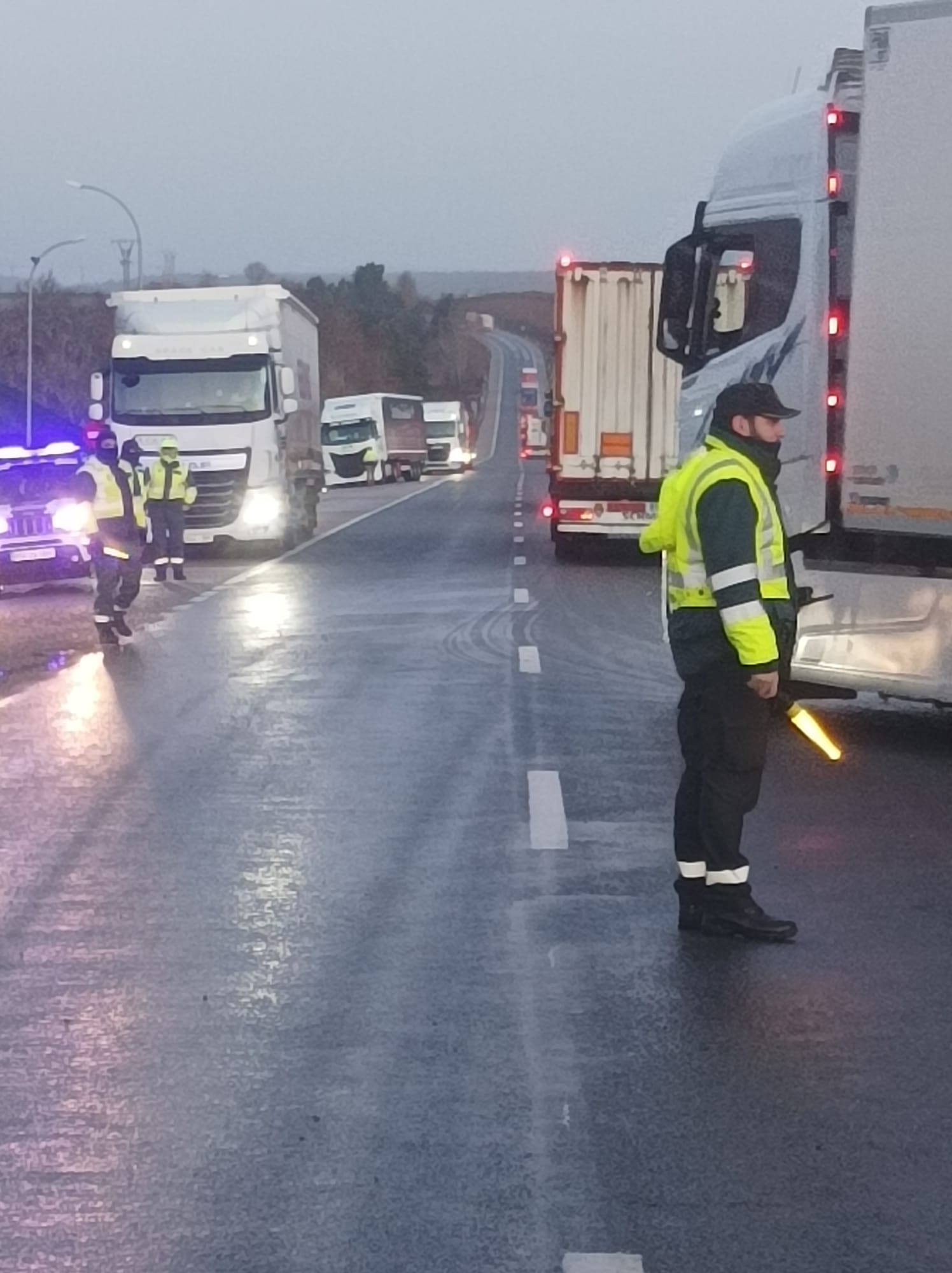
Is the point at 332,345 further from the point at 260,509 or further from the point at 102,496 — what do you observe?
the point at 102,496

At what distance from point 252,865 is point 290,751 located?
312 cm

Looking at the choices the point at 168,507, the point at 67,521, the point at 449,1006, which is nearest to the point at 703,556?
the point at 449,1006

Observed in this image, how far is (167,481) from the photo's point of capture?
26.7 m

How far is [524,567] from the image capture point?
88.9 ft

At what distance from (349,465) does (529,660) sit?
5640 centimetres

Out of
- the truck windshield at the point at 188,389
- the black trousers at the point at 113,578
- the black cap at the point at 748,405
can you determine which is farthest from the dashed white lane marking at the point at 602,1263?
the truck windshield at the point at 188,389

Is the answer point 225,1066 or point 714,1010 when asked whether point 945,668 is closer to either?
point 714,1010

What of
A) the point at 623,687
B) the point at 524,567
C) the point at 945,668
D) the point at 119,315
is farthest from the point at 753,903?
the point at 119,315

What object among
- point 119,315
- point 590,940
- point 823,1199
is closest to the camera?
point 823,1199

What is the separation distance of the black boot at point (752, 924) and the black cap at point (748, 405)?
164 cm

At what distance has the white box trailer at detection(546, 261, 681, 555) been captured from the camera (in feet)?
89.6

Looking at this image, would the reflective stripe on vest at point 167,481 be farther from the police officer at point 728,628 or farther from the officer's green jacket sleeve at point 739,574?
the officer's green jacket sleeve at point 739,574

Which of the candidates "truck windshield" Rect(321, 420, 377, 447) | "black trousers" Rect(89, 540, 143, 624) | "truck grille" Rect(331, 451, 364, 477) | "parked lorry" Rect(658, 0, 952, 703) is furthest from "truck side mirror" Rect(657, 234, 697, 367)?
"truck grille" Rect(331, 451, 364, 477)

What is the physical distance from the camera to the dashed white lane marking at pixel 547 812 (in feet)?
30.5
